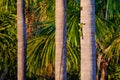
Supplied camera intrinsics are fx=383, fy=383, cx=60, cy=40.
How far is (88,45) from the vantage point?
5.97 metres

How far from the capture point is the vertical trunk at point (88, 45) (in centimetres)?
595

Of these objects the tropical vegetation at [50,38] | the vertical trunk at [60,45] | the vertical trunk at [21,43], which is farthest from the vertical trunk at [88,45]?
the tropical vegetation at [50,38]

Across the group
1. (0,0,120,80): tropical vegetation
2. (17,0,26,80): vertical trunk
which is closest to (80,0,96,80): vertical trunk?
(17,0,26,80): vertical trunk

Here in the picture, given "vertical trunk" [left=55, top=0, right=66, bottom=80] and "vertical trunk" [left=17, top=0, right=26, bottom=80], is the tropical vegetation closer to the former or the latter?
"vertical trunk" [left=17, top=0, right=26, bottom=80]

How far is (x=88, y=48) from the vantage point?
235 inches

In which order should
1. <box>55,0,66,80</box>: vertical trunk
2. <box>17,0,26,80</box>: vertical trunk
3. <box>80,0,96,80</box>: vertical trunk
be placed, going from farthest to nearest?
<box>17,0,26,80</box>: vertical trunk < <box>55,0,66,80</box>: vertical trunk < <box>80,0,96,80</box>: vertical trunk

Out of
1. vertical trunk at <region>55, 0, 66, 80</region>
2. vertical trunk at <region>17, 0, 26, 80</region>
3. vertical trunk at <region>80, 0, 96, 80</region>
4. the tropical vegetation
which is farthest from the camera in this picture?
the tropical vegetation

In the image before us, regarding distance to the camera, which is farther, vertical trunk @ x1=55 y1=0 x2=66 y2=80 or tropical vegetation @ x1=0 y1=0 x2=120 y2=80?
tropical vegetation @ x1=0 y1=0 x2=120 y2=80

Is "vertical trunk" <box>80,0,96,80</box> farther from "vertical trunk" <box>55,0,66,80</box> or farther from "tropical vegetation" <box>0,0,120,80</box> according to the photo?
"tropical vegetation" <box>0,0,120,80</box>

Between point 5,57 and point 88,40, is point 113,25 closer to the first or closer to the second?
point 5,57

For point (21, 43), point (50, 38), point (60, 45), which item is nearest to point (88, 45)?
point (60, 45)

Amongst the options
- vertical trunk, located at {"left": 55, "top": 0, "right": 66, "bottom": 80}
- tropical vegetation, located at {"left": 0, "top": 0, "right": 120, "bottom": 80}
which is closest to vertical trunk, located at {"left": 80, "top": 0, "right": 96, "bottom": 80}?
vertical trunk, located at {"left": 55, "top": 0, "right": 66, "bottom": 80}

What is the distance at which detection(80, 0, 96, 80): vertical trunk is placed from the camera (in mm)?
5949

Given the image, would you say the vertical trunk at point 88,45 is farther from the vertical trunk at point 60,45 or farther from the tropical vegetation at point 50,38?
the tropical vegetation at point 50,38
